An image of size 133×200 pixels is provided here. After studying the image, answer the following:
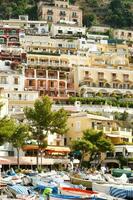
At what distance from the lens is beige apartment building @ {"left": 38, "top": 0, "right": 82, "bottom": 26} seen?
456 ft

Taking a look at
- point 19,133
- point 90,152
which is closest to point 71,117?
point 90,152

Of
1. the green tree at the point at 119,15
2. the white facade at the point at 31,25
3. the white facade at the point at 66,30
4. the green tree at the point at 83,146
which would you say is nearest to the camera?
the green tree at the point at 83,146

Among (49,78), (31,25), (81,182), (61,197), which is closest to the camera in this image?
(61,197)

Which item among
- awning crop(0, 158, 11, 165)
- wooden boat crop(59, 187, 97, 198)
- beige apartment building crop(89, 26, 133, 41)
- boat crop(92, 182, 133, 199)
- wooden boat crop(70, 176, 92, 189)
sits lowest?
awning crop(0, 158, 11, 165)

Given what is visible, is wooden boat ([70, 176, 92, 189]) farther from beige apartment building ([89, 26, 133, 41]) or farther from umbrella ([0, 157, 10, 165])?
beige apartment building ([89, 26, 133, 41])

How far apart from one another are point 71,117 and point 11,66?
25.0m

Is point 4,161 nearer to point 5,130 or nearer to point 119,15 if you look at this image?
point 5,130

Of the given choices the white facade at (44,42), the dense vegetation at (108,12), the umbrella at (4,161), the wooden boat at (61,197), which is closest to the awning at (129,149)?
the umbrella at (4,161)

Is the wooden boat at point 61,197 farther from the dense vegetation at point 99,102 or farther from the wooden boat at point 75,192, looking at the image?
the dense vegetation at point 99,102

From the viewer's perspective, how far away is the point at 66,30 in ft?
424

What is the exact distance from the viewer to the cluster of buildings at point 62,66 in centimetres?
7512

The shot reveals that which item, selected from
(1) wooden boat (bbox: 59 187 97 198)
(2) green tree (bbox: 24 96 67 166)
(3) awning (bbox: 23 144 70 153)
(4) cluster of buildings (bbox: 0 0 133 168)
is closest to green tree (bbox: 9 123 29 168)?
(2) green tree (bbox: 24 96 67 166)

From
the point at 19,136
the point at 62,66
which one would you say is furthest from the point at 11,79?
the point at 19,136

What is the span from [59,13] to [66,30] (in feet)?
40.0
